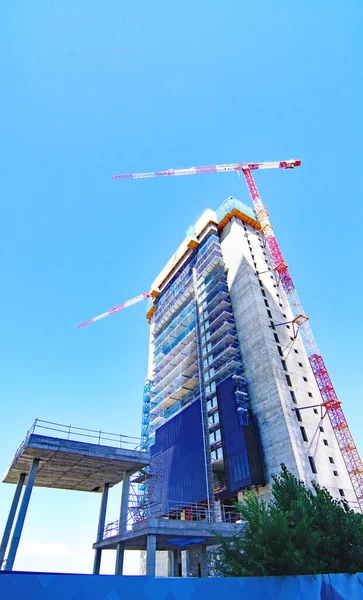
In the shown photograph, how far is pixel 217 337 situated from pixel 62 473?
36.7 meters

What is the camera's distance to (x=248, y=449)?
137ft

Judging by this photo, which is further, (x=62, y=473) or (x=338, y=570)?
(x=62, y=473)

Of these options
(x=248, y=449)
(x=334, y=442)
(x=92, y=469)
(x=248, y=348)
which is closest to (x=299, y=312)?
(x=248, y=348)

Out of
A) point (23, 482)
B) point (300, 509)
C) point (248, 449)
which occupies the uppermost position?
point (248, 449)

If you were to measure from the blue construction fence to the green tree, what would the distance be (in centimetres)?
78

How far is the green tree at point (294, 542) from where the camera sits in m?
14.0

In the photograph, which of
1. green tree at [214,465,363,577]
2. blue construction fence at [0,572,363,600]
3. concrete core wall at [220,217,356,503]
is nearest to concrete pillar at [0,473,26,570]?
green tree at [214,465,363,577]

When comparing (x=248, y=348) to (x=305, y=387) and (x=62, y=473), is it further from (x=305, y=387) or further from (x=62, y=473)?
(x=62, y=473)

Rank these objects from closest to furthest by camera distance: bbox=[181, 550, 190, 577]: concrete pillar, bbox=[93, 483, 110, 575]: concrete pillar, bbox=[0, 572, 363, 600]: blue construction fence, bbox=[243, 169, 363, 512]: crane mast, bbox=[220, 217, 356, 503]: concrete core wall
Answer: bbox=[0, 572, 363, 600]: blue construction fence < bbox=[93, 483, 110, 575]: concrete pillar < bbox=[220, 217, 356, 503]: concrete core wall < bbox=[181, 550, 190, 577]: concrete pillar < bbox=[243, 169, 363, 512]: crane mast

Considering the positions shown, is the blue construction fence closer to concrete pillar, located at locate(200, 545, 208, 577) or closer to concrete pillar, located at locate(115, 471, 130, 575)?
concrete pillar, located at locate(200, 545, 208, 577)

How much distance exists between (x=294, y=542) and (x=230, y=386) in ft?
111

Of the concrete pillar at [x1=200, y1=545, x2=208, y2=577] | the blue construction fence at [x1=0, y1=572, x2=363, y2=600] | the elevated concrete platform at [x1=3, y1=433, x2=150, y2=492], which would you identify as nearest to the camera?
the blue construction fence at [x1=0, y1=572, x2=363, y2=600]

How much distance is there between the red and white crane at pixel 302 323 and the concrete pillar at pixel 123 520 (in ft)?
100

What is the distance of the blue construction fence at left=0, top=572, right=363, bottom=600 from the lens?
8578 millimetres
